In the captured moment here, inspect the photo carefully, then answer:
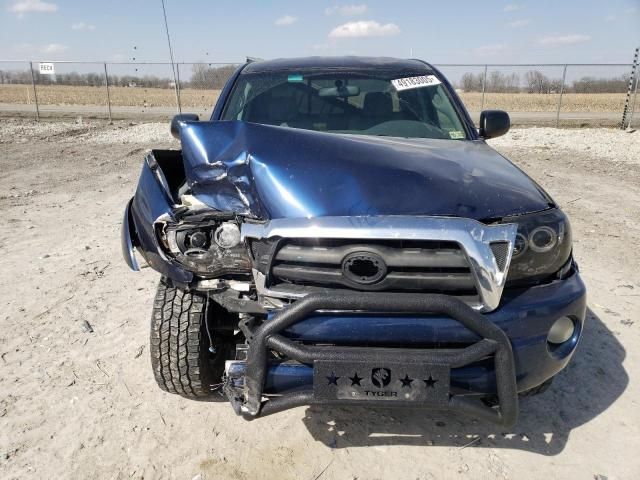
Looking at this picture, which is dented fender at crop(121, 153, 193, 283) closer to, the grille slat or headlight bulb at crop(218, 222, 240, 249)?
headlight bulb at crop(218, 222, 240, 249)

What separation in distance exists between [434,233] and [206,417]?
5.33 ft

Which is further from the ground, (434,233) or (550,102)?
(434,233)

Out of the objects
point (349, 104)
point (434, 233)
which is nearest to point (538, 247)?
point (434, 233)

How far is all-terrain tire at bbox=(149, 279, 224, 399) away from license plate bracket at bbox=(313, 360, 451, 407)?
2.57ft

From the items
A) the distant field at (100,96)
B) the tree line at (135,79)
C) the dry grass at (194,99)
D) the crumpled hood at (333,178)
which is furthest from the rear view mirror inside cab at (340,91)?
the distant field at (100,96)

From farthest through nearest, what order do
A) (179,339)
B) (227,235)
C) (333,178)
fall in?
(179,339)
(227,235)
(333,178)

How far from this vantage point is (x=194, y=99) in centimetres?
2381

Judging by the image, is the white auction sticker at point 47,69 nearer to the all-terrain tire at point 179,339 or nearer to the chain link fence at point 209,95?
the chain link fence at point 209,95

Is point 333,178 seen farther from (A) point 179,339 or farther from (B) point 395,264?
(A) point 179,339

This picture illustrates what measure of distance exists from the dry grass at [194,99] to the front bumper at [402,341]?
2072 centimetres

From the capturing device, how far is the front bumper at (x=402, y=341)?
2068mm

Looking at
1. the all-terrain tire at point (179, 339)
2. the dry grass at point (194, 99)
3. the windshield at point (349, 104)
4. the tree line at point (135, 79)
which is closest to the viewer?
the all-terrain tire at point (179, 339)

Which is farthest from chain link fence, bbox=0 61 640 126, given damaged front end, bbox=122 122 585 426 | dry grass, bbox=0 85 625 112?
damaged front end, bbox=122 122 585 426

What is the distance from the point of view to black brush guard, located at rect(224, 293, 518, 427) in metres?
2.06
